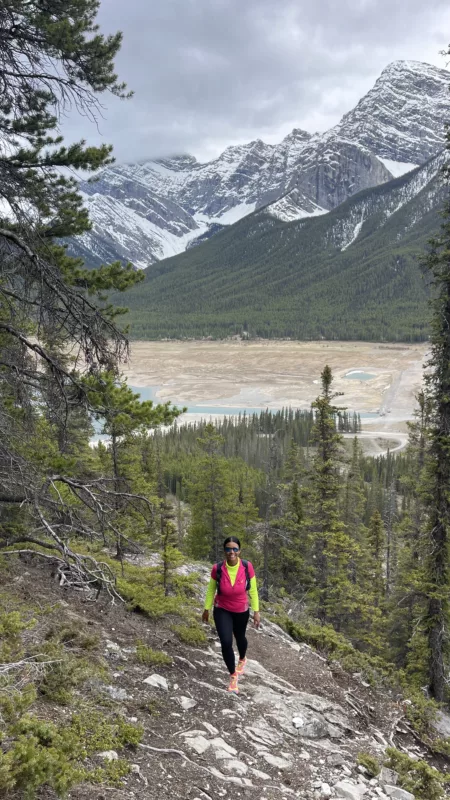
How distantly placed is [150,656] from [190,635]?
133cm

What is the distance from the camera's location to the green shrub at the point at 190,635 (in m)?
7.83

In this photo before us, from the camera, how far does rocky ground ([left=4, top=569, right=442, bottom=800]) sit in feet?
15.6

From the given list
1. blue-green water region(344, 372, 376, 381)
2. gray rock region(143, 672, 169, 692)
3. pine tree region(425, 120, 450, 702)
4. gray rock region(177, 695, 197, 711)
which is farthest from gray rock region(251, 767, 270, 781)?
blue-green water region(344, 372, 376, 381)

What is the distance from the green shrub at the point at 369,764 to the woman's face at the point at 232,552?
2.82m

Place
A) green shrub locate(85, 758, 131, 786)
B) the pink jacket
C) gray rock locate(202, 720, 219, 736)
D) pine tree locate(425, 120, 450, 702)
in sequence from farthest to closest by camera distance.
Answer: pine tree locate(425, 120, 450, 702), the pink jacket, gray rock locate(202, 720, 219, 736), green shrub locate(85, 758, 131, 786)

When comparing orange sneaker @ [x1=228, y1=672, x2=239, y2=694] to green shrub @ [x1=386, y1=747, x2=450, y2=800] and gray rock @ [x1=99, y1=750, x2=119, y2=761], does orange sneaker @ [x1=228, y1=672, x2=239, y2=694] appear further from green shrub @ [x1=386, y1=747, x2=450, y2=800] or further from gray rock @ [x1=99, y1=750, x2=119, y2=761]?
gray rock @ [x1=99, y1=750, x2=119, y2=761]

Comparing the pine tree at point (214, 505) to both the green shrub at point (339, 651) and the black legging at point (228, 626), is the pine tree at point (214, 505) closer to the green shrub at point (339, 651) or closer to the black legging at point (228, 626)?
the green shrub at point (339, 651)

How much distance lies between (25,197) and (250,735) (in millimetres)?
7400

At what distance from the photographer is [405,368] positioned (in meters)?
117

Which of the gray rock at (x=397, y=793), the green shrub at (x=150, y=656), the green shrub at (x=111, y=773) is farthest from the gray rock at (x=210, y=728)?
the gray rock at (x=397, y=793)

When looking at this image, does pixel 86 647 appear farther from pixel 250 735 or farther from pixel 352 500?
pixel 352 500

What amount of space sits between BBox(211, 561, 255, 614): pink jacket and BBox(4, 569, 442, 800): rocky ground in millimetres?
1210

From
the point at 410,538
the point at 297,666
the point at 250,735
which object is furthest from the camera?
the point at 410,538

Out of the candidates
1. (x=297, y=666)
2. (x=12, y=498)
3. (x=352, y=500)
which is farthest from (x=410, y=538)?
(x=12, y=498)
